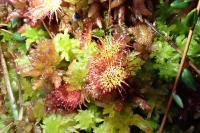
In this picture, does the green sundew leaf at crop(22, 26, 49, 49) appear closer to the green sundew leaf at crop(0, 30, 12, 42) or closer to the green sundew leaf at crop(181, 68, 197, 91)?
the green sundew leaf at crop(0, 30, 12, 42)

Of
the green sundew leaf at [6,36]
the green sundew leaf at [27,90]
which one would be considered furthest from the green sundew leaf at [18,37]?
the green sundew leaf at [27,90]

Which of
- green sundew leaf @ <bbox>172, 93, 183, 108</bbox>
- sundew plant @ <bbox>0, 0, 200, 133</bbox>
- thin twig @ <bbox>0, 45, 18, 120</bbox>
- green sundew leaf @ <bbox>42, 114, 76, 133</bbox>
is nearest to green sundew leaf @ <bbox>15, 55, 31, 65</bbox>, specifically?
sundew plant @ <bbox>0, 0, 200, 133</bbox>

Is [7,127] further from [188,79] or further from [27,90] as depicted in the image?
[188,79]

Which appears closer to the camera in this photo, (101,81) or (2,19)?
(101,81)

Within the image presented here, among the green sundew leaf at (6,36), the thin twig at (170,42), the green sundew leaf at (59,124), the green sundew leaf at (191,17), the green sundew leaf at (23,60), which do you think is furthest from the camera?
the green sundew leaf at (6,36)

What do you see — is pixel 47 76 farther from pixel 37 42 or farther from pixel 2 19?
pixel 2 19

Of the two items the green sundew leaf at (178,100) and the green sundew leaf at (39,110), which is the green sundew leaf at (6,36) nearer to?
the green sundew leaf at (39,110)

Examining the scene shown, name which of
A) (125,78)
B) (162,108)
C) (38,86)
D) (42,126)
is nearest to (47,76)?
(38,86)
